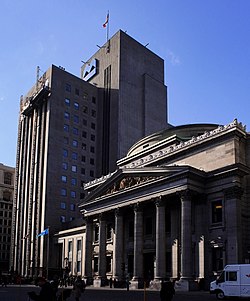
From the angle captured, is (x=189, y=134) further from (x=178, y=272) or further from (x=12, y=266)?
(x=12, y=266)

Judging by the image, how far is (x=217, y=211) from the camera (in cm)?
5388

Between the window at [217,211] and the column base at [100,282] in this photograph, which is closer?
the window at [217,211]

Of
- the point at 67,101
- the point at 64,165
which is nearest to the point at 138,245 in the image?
the point at 64,165

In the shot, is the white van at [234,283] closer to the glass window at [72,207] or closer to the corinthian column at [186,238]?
the corinthian column at [186,238]

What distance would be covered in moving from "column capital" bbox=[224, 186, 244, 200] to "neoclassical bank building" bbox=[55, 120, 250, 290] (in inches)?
4.7

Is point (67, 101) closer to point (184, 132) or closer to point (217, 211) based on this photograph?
point (184, 132)

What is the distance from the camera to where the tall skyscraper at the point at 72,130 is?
9850 cm

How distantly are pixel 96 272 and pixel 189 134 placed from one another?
2751 cm

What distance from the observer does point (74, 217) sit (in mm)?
100688

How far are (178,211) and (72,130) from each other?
54.1 meters

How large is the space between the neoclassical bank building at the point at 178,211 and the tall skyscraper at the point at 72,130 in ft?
96.9

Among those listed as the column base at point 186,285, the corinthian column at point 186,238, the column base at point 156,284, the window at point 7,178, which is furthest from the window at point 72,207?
the window at point 7,178

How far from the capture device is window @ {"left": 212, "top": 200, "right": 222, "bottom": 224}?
53.4 meters

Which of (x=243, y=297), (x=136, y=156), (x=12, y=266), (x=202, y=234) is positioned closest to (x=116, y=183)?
(x=136, y=156)
